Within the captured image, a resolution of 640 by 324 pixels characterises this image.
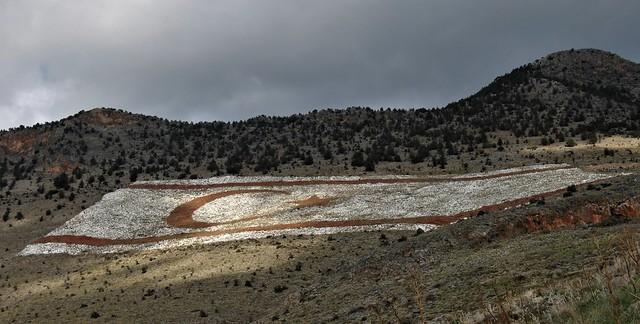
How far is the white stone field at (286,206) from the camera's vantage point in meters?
41.4

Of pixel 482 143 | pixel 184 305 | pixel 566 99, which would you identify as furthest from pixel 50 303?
pixel 566 99

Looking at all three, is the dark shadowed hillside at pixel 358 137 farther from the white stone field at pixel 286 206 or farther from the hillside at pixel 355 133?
the white stone field at pixel 286 206

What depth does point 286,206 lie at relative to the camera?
49750 mm

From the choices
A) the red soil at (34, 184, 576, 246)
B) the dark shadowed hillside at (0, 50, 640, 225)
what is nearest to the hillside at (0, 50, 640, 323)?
the red soil at (34, 184, 576, 246)

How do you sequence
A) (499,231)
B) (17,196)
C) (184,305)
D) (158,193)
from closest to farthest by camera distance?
(499,231)
(184,305)
(158,193)
(17,196)

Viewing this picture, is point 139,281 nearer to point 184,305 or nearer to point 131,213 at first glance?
point 184,305

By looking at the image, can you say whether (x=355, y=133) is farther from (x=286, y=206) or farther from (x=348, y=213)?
(x=348, y=213)

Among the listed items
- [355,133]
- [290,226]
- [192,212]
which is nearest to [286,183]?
[192,212]

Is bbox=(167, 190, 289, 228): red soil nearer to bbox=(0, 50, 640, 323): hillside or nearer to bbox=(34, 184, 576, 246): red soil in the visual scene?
bbox=(0, 50, 640, 323): hillside

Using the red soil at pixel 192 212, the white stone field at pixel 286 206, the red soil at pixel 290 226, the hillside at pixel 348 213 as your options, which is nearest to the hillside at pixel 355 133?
the hillside at pixel 348 213

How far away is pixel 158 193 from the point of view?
57.8m

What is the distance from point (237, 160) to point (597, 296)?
236 ft

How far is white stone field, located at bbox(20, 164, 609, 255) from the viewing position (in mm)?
41375

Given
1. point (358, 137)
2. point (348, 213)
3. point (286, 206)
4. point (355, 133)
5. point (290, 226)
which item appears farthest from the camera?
point (355, 133)
